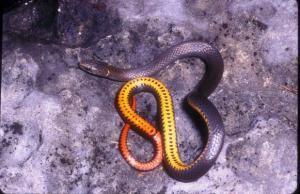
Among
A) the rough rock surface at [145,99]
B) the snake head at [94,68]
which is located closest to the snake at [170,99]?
the snake head at [94,68]

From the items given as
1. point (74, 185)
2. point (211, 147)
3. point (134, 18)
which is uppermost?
point (134, 18)

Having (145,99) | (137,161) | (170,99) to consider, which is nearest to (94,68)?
(145,99)

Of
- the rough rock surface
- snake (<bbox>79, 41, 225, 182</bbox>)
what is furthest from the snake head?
the rough rock surface

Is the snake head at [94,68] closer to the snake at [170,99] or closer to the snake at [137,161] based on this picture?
the snake at [170,99]

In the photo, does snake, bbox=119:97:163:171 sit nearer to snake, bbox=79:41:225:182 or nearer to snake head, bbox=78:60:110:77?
snake, bbox=79:41:225:182

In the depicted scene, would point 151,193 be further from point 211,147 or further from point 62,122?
point 62,122

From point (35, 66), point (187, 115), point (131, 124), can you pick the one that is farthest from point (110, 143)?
point (35, 66)
